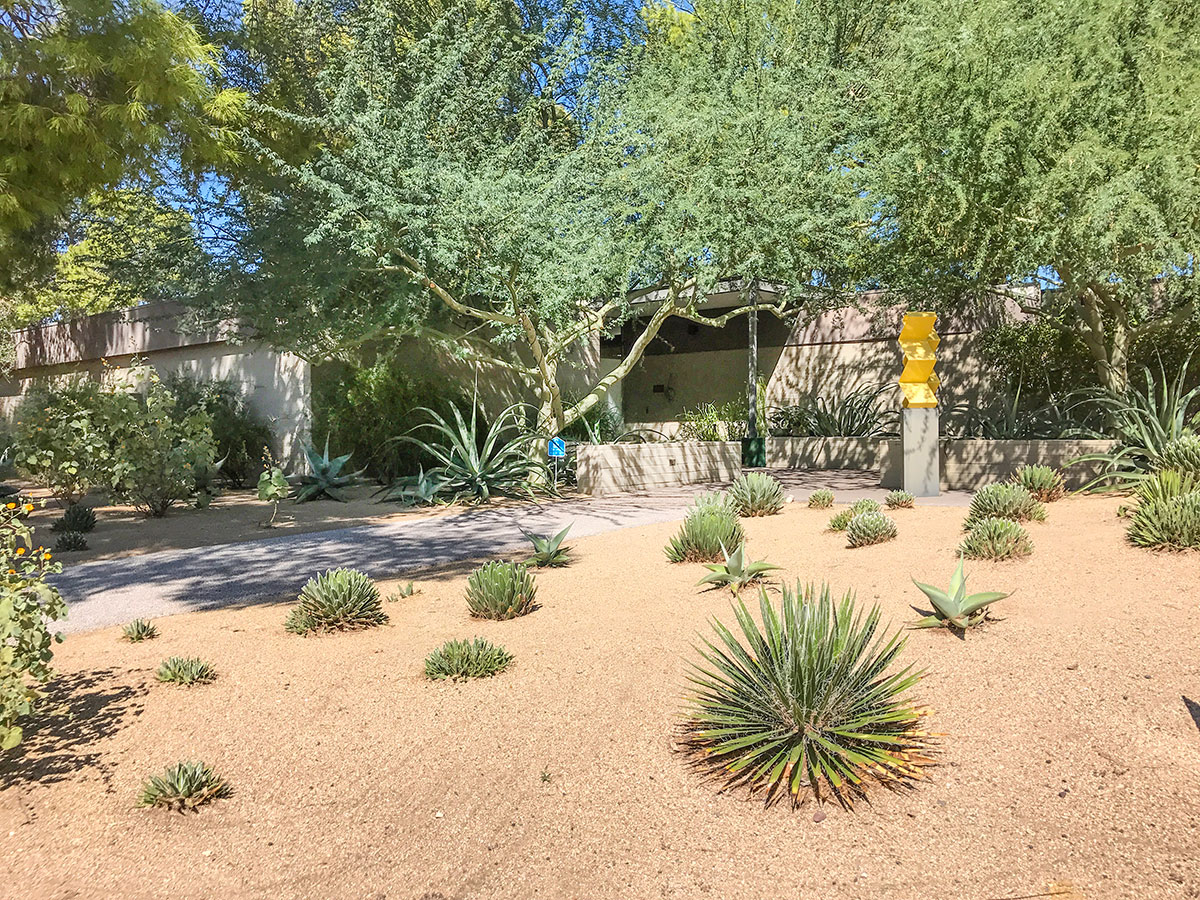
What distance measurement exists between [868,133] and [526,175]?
5202mm

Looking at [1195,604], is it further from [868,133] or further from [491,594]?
[868,133]

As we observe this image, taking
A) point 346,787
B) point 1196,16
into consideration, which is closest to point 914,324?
point 1196,16

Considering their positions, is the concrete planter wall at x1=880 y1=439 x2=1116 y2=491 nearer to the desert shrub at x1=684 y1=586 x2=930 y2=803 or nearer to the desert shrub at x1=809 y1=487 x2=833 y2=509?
the desert shrub at x1=809 y1=487 x2=833 y2=509

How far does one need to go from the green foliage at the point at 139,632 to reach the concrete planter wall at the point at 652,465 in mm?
9629

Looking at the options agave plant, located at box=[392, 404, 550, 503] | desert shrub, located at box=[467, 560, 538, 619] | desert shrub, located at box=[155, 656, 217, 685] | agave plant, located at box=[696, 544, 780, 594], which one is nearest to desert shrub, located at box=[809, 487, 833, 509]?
agave plant, located at box=[696, 544, 780, 594]

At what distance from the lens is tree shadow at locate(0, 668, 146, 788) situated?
450cm

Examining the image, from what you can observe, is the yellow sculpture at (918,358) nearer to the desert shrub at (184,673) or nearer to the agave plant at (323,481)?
the agave plant at (323,481)

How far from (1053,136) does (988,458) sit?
5.00m

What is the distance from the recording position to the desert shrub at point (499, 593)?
6.88 metres

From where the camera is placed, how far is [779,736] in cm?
419

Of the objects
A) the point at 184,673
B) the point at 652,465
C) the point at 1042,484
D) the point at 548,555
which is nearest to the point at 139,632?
the point at 184,673

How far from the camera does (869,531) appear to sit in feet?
26.9

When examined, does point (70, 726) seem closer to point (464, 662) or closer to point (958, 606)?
point (464, 662)

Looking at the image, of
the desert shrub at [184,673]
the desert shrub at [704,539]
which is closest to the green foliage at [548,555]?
the desert shrub at [704,539]
